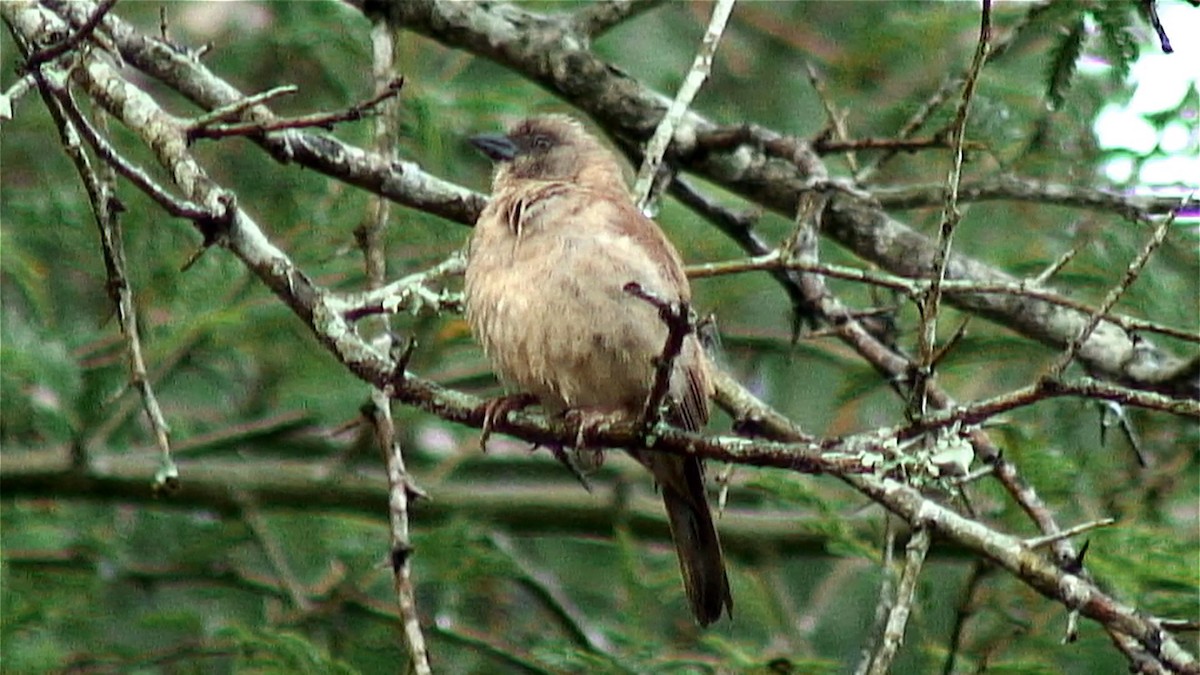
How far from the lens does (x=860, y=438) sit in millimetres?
3322

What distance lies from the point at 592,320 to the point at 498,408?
566 mm

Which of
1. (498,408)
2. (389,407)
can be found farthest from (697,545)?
(498,408)

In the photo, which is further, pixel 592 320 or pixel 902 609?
pixel 592 320

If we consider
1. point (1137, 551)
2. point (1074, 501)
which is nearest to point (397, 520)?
point (1137, 551)

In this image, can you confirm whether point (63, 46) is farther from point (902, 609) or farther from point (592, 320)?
point (902, 609)

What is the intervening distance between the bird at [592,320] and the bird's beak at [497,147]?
0.51 meters

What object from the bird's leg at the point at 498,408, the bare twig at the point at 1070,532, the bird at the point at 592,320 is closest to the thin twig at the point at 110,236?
the bird's leg at the point at 498,408

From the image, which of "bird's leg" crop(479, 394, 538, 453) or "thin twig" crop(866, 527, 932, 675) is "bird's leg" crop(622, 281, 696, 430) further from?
"thin twig" crop(866, 527, 932, 675)

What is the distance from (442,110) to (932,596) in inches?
81.0

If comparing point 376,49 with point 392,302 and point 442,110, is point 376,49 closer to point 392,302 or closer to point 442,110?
point 442,110

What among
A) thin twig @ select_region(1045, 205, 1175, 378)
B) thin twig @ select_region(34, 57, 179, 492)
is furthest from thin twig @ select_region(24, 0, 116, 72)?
thin twig @ select_region(1045, 205, 1175, 378)

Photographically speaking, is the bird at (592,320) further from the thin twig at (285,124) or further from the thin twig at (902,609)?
the thin twig at (285,124)

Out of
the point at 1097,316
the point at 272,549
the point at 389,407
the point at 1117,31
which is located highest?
the point at 1117,31

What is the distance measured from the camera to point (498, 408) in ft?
12.0
